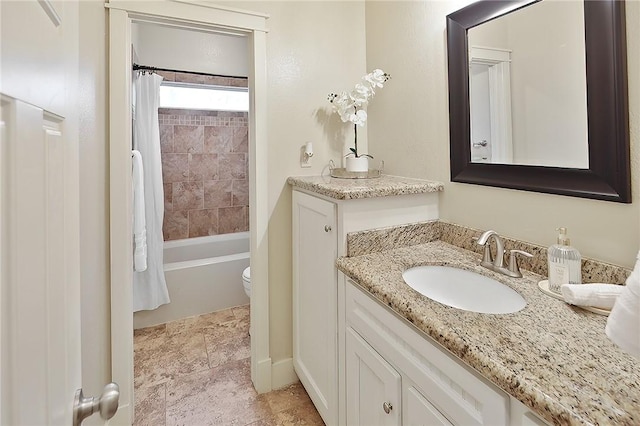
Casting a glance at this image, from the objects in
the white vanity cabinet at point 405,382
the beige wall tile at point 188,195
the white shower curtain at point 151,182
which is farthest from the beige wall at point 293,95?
the beige wall tile at point 188,195

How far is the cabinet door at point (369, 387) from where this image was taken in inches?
39.1

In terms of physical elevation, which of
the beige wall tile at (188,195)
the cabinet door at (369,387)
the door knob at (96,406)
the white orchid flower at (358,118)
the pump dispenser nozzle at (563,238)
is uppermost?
the white orchid flower at (358,118)

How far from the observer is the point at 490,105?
1.30 meters

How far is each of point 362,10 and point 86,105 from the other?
166 cm

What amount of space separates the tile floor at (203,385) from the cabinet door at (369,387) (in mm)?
544

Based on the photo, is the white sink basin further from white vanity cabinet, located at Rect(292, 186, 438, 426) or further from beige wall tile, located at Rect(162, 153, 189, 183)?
beige wall tile, located at Rect(162, 153, 189, 183)

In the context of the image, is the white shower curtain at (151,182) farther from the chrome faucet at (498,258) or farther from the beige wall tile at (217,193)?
the chrome faucet at (498,258)

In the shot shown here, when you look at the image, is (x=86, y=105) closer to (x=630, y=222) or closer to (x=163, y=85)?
(x=630, y=222)

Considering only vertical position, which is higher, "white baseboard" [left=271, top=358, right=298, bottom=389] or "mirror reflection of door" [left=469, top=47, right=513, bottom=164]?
"mirror reflection of door" [left=469, top=47, right=513, bottom=164]

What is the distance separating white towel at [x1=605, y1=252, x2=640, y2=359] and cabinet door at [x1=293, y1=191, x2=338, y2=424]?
0.96 meters

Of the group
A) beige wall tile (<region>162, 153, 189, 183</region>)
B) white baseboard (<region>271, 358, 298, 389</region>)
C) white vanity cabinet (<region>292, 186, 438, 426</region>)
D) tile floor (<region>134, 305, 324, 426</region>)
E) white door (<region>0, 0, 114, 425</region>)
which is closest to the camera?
white door (<region>0, 0, 114, 425</region>)

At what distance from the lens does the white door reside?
331 mm

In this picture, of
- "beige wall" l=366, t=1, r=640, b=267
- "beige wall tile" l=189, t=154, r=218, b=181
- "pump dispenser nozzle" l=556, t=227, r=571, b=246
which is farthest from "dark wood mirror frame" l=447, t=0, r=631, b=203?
"beige wall tile" l=189, t=154, r=218, b=181

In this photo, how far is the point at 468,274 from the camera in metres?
1.21
